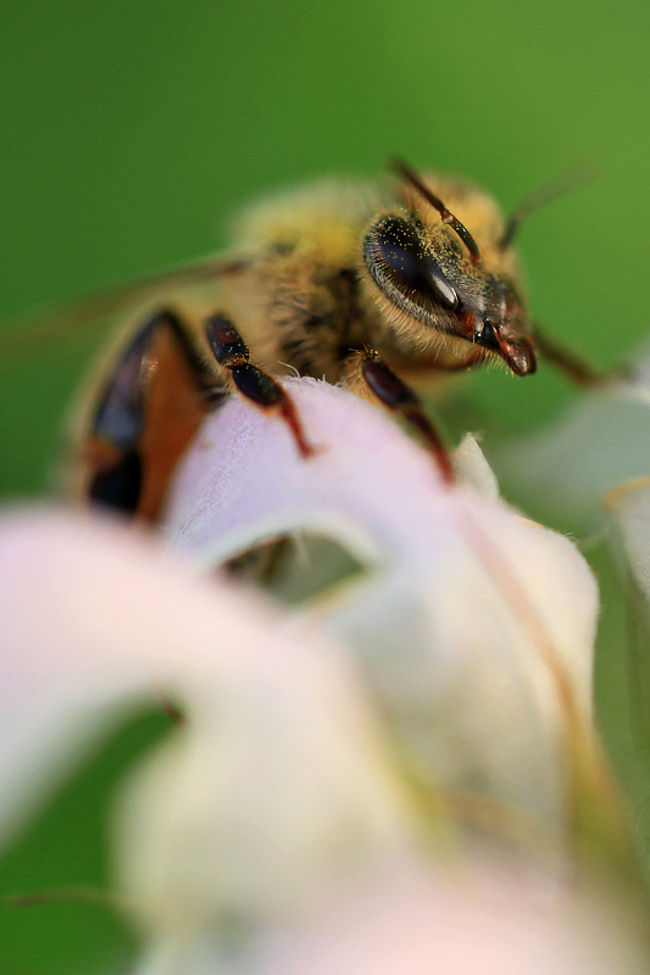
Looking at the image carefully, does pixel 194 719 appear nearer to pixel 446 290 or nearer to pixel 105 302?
pixel 446 290

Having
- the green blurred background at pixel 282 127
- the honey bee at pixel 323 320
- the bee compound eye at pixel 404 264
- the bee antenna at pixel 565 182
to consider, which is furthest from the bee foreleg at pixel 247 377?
the green blurred background at pixel 282 127

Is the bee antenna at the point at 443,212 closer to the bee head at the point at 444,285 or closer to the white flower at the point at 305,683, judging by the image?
the bee head at the point at 444,285

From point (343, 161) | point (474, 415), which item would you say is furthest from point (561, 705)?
point (343, 161)

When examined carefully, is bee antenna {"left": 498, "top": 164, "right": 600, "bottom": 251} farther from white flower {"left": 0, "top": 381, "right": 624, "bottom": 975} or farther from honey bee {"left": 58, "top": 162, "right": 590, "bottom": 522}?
white flower {"left": 0, "top": 381, "right": 624, "bottom": 975}

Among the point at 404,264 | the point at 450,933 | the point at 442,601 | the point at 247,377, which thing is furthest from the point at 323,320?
the point at 450,933

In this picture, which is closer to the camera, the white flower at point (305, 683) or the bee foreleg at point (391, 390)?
the white flower at point (305, 683)
